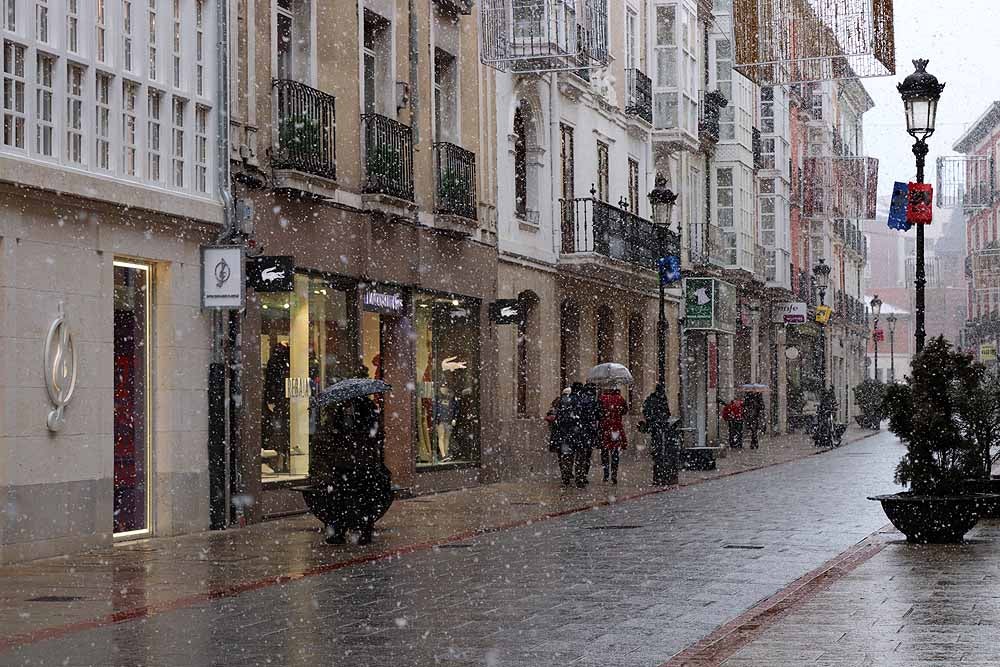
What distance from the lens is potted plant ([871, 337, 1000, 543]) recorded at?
16.3 metres

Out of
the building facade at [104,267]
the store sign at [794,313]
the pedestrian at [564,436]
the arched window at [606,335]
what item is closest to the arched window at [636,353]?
the arched window at [606,335]

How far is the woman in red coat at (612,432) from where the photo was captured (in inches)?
1118

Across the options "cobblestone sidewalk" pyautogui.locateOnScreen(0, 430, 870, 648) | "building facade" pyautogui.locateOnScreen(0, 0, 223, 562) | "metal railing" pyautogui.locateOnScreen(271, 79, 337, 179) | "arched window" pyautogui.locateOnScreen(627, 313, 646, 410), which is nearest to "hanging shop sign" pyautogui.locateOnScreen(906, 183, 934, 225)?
"cobblestone sidewalk" pyautogui.locateOnScreen(0, 430, 870, 648)

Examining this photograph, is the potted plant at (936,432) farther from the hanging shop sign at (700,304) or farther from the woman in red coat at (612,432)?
the hanging shop sign at (700,304)

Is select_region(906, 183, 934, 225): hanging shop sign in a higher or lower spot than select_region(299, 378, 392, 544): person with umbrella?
higher

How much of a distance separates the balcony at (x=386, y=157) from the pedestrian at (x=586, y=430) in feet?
17.1

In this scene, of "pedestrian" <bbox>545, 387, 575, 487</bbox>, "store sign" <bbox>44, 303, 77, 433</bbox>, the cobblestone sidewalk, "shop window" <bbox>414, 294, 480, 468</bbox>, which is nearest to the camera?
the cobblestone sidewalk

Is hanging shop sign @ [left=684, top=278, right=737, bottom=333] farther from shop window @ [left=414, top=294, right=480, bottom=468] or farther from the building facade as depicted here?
the building facade

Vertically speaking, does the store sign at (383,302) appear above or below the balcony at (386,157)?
below

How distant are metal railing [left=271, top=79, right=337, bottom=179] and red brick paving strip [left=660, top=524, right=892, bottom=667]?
28.4 feet

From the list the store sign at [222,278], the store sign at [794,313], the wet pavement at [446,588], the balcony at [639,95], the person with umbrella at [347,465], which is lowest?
the wet pavement at [446,588]

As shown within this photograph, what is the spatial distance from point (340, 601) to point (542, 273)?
20296 mm

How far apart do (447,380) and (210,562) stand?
12.6 metres

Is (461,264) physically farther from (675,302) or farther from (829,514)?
(675,302)
